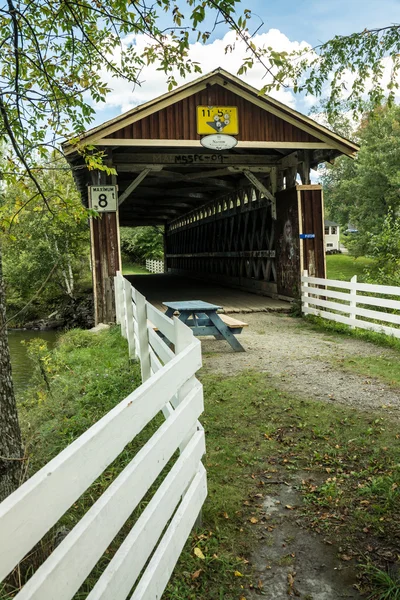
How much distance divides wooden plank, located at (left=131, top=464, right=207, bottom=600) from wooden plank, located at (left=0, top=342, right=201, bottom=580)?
1.80ft

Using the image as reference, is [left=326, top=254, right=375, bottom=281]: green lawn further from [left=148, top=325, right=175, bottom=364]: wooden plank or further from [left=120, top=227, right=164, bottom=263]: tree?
[left=148, top=325, right=175, bottom=364]: wooden plank

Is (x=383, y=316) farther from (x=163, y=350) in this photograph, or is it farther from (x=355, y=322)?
(x=163, y=350)

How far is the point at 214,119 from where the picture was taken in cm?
989

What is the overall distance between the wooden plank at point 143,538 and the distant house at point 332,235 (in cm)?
5344

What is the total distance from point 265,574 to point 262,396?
262cm

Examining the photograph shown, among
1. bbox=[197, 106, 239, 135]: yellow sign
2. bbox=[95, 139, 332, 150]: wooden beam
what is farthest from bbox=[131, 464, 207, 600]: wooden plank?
bbox=[197, 106, 239, 135]: yellow sign

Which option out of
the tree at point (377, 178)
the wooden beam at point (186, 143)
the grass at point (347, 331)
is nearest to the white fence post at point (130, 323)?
the wooden beam at point (186, 143)

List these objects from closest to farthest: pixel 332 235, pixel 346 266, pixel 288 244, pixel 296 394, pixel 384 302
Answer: pixel 296 394 → pixel 384 302 → pixel 288 244 → pixel 346 266 → pixel 332 235

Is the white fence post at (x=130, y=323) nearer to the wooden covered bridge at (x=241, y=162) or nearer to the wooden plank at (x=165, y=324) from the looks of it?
the wooden plank at (x=165, y=324)

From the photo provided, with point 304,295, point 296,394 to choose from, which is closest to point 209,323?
point 296,394

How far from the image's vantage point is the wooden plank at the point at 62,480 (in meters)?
1.11

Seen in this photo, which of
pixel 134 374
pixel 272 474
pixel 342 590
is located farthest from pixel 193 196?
pixel 342 590

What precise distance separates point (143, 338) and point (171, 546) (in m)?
3.21

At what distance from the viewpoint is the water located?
29.2 feet
